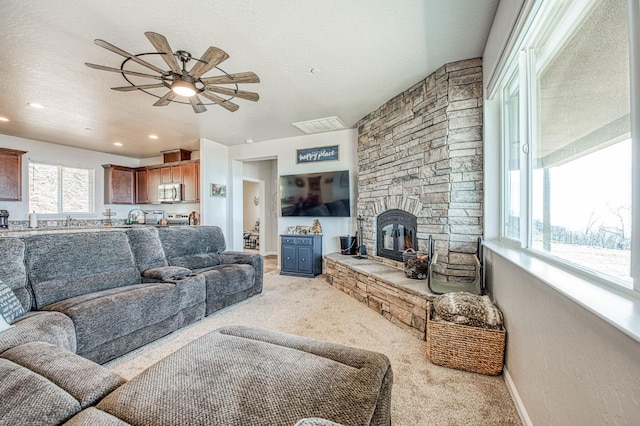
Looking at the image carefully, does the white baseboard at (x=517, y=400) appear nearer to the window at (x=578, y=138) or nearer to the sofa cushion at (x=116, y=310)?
the window at (x=578, y=138)

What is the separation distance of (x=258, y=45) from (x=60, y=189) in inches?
245

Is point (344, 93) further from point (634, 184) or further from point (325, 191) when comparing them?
point (634, 184)

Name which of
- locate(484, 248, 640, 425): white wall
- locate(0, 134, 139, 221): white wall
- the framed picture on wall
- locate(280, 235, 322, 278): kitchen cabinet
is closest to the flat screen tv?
locate(280, 235, 322, 278): kitchen cabinet

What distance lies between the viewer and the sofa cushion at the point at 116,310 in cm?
193

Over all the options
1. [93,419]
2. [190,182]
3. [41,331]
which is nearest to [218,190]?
[190,182]

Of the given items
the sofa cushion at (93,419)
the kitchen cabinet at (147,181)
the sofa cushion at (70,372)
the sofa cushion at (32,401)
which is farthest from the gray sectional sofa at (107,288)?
the kitchen cabinet at (147,181)

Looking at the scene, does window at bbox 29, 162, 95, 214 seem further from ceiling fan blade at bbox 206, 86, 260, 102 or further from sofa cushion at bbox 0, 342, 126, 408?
sofa cushion at bbox 0, 342, 126, 408

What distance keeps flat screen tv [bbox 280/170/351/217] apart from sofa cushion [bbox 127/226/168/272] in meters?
2.52

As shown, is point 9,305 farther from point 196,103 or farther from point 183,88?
point 196,103

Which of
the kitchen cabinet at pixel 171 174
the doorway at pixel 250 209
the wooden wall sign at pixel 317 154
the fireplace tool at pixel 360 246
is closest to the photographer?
the fireplace tool at pixel 360 246

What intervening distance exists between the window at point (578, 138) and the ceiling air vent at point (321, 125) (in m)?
2.75

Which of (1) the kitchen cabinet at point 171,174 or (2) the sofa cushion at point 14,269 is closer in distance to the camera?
(2) the sofa cushion at point 14,269

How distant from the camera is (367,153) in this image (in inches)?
169

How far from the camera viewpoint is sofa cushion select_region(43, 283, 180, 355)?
75.9 inches
